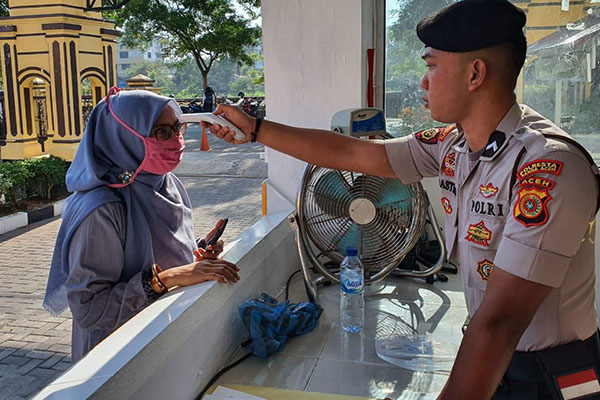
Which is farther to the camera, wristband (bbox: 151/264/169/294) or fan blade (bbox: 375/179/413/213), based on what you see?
fan blade (bbox: 375/179/413/213)

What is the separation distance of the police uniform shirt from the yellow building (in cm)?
1138

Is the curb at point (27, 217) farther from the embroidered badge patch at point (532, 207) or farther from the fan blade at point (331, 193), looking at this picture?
the embroidered badge patch at point (532, 207)

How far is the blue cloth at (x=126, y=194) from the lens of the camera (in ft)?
6.83

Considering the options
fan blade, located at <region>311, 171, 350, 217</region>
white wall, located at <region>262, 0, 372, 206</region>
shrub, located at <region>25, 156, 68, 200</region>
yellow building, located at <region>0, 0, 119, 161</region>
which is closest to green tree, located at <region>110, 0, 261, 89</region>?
yellow building, located at <region>0, 0, 119, 161</region>

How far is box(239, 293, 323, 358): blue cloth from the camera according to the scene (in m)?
2.24

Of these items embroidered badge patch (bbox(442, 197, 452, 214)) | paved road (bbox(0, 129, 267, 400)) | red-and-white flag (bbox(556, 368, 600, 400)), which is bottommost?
paved road (bbox(0, 129, 267, 400))

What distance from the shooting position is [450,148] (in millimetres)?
1672

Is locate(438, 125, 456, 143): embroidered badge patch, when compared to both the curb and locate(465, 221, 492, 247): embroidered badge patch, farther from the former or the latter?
the curb

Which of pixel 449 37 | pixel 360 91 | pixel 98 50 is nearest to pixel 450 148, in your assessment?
pixel 449 37

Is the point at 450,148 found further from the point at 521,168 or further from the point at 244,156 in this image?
the point at 244,156

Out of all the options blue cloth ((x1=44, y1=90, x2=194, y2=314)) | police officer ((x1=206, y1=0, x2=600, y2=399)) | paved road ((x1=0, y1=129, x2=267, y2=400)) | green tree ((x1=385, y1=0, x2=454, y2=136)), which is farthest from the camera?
paved road ((x1=0, y1=129, x2=267, y2=400))

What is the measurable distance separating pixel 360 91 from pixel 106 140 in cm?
178

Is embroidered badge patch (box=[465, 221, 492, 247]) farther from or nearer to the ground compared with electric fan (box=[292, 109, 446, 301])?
farther from the ground

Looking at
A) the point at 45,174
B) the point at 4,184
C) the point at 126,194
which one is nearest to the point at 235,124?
the point at 126,194
